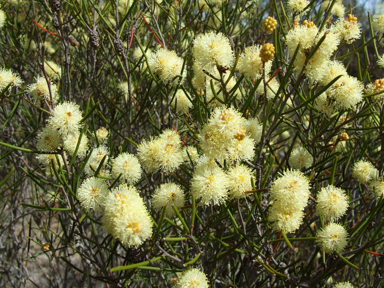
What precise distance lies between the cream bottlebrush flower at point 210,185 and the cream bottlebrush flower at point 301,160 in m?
0.58

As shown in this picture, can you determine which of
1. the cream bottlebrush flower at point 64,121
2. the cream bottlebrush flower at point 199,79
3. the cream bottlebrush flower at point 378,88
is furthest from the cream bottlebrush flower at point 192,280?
the cream bottlebrush flower at point 378,88

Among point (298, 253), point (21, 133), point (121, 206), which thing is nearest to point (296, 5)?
point (121, 206)

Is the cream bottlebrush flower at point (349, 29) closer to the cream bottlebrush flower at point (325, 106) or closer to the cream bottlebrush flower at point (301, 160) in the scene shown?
the cream bottlebrush flower at point (325, 106)

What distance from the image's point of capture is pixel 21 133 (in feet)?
9.09

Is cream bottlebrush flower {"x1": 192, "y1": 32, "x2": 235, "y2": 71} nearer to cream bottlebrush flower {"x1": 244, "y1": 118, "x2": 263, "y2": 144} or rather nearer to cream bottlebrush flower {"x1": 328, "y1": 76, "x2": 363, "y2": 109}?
cream bottlebrush flower {"x1": 244, "y1": 118, "x2": 263, "y2": 144}

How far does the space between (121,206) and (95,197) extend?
10.1 inches

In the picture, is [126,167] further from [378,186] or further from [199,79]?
[378,186]

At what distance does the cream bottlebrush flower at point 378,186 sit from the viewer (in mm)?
1379

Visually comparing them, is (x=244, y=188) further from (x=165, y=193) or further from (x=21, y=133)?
(x=21, y=133)

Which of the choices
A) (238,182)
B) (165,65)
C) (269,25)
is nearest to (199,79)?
(165,65)

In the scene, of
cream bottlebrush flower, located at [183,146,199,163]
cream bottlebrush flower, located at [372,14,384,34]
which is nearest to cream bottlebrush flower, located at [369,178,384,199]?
cream bottlebrush flower, located at [183,146,199,163]

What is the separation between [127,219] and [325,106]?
40.5 inches

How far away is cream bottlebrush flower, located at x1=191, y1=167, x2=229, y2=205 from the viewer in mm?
1071

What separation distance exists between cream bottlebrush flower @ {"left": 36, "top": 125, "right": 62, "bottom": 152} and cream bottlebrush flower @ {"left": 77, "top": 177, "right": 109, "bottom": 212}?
0.20m
